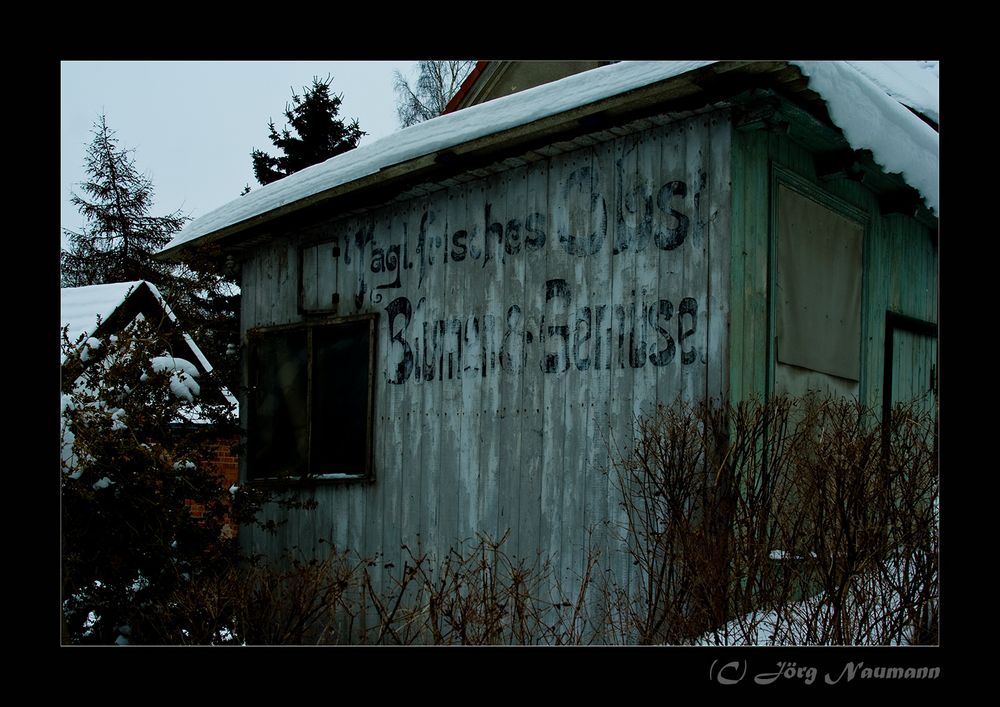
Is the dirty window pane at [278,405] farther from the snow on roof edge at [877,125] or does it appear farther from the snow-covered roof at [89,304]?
the snow on roof edge at [877,125]

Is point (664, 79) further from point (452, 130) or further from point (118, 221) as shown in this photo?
point (118, 221)

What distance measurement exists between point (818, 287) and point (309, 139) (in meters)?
11.2

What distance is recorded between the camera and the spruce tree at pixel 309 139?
12.5 meters

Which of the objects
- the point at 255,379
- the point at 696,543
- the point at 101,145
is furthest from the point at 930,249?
the point at 101,145

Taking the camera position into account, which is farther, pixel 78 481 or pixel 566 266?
pixel 78 481

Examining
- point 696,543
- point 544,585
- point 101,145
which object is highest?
point 101,145

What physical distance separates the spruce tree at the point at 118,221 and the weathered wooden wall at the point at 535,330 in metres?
3.94

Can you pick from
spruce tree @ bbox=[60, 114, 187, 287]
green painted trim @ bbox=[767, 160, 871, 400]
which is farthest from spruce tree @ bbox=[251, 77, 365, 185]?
green painted trim @ bbox=[767, 160, 871, 400]

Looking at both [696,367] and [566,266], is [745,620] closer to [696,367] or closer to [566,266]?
→ [696,367]

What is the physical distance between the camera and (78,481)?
713 centimetres

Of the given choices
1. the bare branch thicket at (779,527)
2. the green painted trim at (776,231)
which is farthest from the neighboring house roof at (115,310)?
the green painted trim at (776,231)

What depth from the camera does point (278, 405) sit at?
875 cm

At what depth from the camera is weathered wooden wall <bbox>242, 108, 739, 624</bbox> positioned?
232 inches
